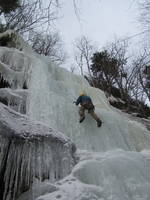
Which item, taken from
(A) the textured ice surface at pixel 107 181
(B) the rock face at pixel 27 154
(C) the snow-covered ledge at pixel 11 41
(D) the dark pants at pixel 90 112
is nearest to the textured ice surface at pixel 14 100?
(D) the dark pants at pixel 90 112

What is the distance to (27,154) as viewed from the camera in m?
2.98

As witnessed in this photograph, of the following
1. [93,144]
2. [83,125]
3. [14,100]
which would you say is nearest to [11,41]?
[14,100]

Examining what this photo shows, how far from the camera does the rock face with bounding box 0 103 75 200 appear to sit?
2.78 meters

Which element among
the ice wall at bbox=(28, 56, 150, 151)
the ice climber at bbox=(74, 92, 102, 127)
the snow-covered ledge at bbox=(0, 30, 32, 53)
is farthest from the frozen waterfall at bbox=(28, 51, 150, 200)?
the snow-covered ledge at bbox=(0, 30, 32, 53)

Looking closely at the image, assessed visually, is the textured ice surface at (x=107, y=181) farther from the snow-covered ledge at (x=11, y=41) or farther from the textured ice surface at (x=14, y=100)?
the snow-covered ledge at (x=11, y=41)

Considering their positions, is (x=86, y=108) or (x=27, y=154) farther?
(x=86, y=108)

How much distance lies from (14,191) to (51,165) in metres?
0.59

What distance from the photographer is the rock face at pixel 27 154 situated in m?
2.78

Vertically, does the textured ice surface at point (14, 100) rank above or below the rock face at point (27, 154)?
above

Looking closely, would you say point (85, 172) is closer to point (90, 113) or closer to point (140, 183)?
point (140, 183)

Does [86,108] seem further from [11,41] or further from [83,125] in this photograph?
[11,41]

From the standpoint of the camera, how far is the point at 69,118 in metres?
5.40

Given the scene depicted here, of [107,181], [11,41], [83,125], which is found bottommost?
[107,181]

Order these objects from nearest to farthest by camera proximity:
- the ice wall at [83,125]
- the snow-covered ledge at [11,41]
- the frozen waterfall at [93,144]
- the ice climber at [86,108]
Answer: the frozen waterfall at [93,144] < the ice wall at [83,125] < the ice climber at [86,108] < the snow-covered ledge at [11,41]
